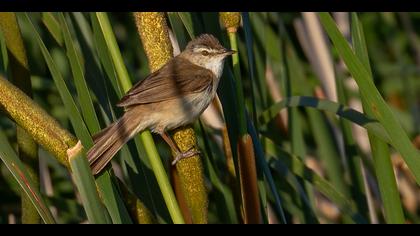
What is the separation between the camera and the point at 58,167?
356cm

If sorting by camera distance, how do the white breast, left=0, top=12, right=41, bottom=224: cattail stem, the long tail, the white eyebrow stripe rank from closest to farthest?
the long tail, left=0, top=12, right=41, bottom=224: cattail stem, the white eyebrow stripe, the white breast

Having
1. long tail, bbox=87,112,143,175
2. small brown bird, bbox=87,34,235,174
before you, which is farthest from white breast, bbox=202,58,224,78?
long tail, bbox=87,112,143,175

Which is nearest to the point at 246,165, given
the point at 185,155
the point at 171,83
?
the point at 185,155

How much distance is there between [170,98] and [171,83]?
136mm

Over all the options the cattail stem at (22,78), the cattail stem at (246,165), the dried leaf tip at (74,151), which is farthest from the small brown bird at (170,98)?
the dried leaf tip at (74,151)

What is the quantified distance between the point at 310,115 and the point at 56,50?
55.3 inches

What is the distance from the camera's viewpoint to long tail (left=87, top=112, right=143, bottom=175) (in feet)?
6.89

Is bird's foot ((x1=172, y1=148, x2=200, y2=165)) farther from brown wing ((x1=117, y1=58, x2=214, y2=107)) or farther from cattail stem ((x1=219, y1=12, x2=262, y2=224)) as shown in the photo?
brown wing ((x1=117, y1=58, x2=214, y2=107))

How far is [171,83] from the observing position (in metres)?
2.99

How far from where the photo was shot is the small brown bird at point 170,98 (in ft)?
7.85

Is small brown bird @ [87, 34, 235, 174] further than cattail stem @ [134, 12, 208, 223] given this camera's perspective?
Yes

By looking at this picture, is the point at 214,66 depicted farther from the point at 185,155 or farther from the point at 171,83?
the point at 185,155

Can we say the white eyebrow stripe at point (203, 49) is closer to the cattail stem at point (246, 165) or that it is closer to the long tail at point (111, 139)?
the long tail at point (111, 139)

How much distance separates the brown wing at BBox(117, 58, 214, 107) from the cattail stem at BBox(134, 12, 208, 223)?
0.22m
